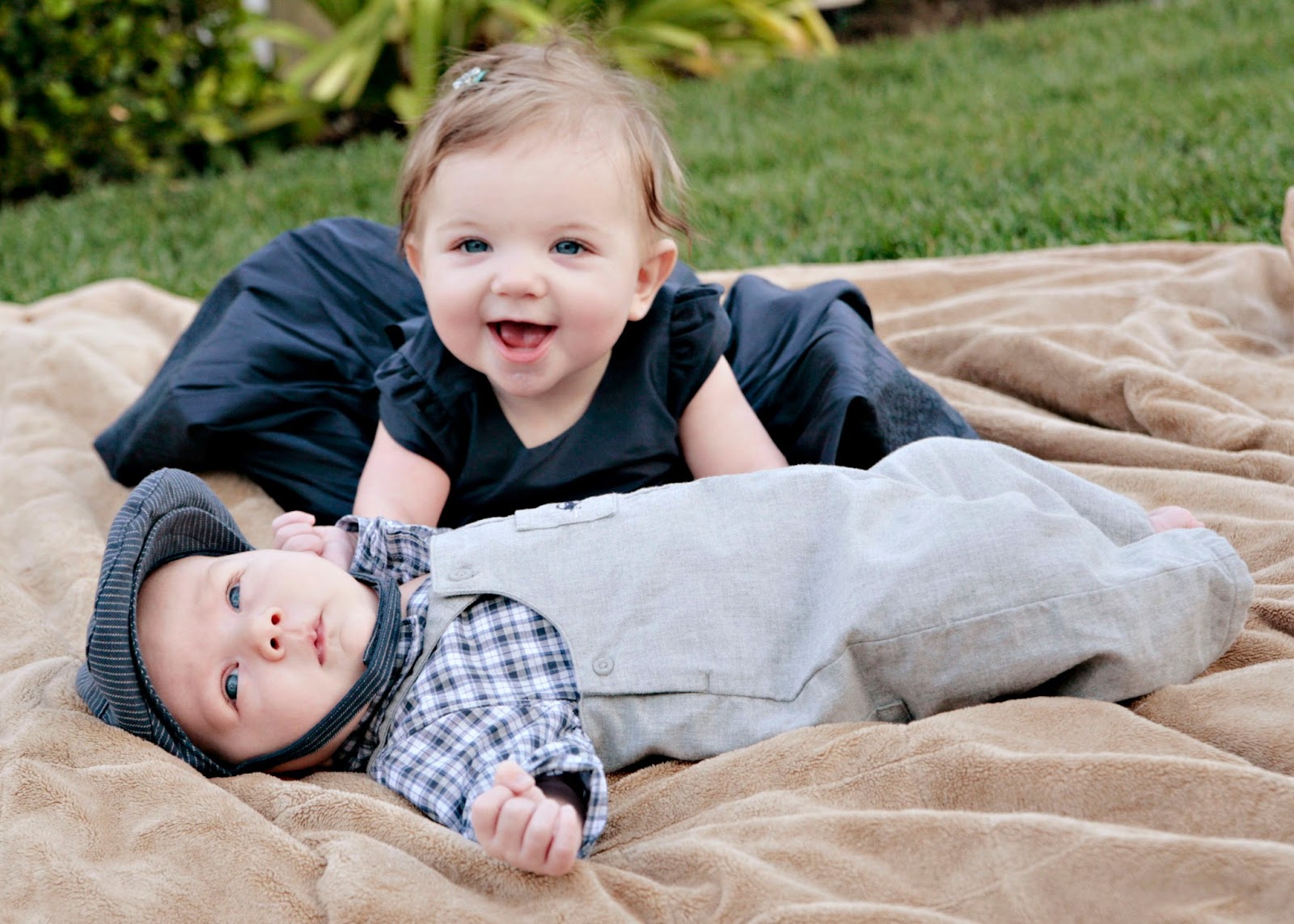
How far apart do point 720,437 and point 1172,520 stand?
2.50ft

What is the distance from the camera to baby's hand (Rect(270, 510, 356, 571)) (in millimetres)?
2107

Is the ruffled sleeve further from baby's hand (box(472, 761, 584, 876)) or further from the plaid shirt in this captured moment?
baby's hand (box(472, 761, 584, 876))

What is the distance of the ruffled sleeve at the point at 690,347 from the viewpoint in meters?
2.35

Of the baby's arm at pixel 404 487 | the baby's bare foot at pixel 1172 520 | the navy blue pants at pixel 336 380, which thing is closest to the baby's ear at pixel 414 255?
the navy blue pants at pixel 336 380

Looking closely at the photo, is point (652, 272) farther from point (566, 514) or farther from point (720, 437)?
point (566, 514)

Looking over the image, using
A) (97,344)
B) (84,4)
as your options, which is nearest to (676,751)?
(97,344)

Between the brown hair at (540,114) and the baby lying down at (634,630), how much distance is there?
0.62 metres

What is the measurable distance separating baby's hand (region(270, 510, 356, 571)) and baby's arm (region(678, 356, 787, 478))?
24.5 inches

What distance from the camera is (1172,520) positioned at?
211 cm

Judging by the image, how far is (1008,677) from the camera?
1753 millimetres

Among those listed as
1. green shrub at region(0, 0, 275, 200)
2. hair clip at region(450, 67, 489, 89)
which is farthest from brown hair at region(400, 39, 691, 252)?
green shrub at region(0, 0, 275, 200)

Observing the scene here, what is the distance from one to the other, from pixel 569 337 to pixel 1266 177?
295 cm

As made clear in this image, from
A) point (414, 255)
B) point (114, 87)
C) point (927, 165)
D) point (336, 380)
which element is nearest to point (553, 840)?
point (414, 255)

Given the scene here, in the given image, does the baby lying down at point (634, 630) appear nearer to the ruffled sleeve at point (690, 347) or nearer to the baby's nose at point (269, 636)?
the baby's nose at point (269, 636)
